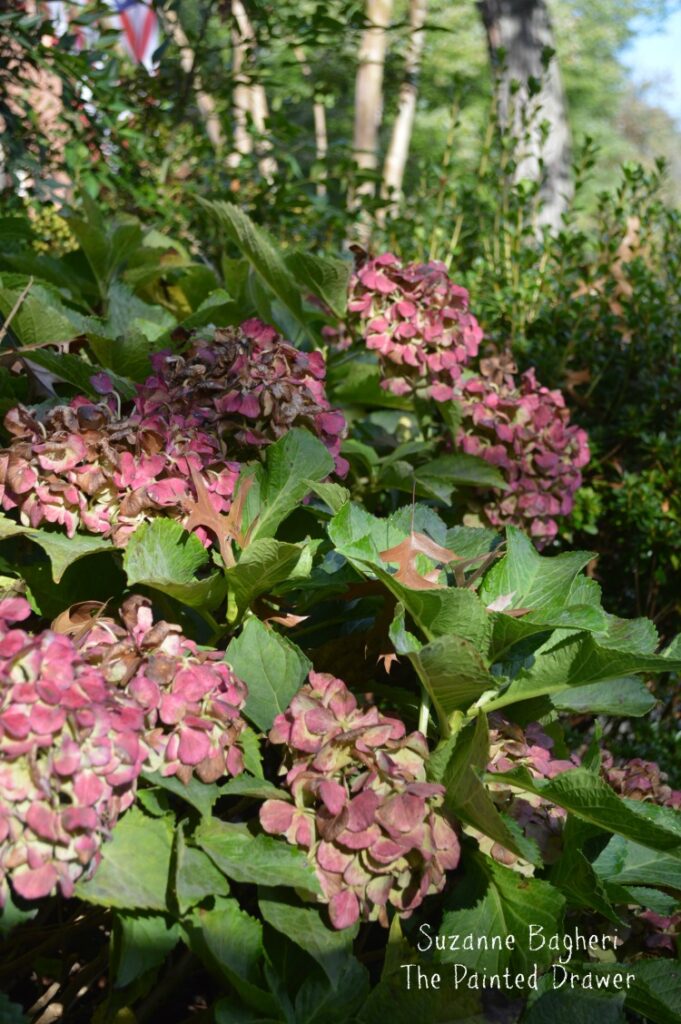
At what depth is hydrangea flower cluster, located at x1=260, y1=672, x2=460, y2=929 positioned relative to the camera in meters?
1.19

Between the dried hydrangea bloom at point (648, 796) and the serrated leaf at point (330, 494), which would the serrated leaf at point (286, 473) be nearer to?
the serrated leaf at point (330, 494)

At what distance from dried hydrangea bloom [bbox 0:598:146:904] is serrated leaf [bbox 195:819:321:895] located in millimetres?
147

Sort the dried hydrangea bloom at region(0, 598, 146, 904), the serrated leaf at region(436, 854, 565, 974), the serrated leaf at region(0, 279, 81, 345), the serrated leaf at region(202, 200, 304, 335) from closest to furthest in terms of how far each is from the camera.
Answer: the dried hydrangea bloom at region(0, 598, 146, 904), the serrated leaf at region(436, 854, 565, 974), the serrated leaf at region(0, 279, 81, 345), the serrated leaf at region(202, 200, 304, 335)

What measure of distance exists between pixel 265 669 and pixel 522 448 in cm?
101

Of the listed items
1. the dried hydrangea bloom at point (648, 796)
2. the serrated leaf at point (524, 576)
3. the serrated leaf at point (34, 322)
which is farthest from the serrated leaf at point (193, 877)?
the serrated leaf at point (34, 322)

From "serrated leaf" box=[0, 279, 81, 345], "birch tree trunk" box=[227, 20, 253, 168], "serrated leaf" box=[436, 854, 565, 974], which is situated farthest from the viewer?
"birch tree trunk" box=[227, 20, 253, 168]

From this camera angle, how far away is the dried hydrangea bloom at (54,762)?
103 cm

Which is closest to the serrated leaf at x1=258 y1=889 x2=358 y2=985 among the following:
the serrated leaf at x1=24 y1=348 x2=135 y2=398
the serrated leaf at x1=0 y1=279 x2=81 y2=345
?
the serrated leaf at x1=24 y1=348 x2=135 y2=398

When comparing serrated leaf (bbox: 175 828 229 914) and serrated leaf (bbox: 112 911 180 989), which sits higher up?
serrated leaf (bbox: 175 828 229 914)

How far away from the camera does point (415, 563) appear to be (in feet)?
4.78

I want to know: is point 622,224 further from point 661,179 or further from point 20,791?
point 20,791

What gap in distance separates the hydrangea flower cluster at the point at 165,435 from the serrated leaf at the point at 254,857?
0.42 meters

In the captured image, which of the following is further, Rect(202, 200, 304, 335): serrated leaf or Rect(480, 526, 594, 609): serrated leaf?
Rect(202, 200, 304, 335): serrated leaf

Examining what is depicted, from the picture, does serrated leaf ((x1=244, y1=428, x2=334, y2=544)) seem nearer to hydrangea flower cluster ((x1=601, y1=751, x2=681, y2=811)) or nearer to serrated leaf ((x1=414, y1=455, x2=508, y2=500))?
serrated leaf ((x1=414, y1=455, x2=508, y2=500))
